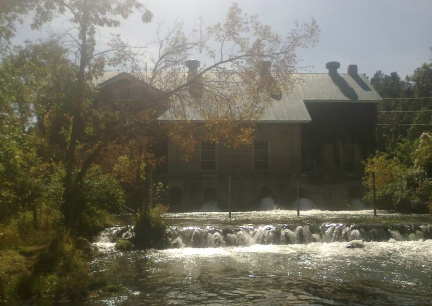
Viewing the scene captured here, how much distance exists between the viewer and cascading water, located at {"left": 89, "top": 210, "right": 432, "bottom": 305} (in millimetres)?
12047

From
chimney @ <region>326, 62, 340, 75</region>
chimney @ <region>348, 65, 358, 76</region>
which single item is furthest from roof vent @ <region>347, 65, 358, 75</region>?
chimney @ <region>326, 62, 340, 75</region>

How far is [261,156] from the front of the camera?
120 ft

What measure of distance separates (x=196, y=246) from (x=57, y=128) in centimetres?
602

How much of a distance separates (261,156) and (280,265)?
2077cm

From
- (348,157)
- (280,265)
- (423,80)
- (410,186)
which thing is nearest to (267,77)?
(280,265)

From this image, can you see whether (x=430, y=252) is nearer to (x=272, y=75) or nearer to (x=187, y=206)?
(x=272, y=75)

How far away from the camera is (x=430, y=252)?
18219mm

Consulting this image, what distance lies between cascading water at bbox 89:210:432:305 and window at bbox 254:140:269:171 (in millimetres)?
12172

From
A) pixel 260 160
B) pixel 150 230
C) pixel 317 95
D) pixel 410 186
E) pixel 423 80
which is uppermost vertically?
pixel 423 80

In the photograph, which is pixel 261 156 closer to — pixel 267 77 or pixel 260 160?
pixel 260 160

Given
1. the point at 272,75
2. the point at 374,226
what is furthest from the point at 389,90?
the point at 272,75

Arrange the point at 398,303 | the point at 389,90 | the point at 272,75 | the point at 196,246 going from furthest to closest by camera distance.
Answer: the point at 389,90 < the point at 196,246 < the point at 272,75 < the point at 398,303

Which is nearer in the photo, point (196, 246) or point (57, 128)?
point (57, 128)

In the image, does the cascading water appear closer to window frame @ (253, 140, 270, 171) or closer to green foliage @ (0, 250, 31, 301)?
green foliage @ (0, 250, 31, 301)
